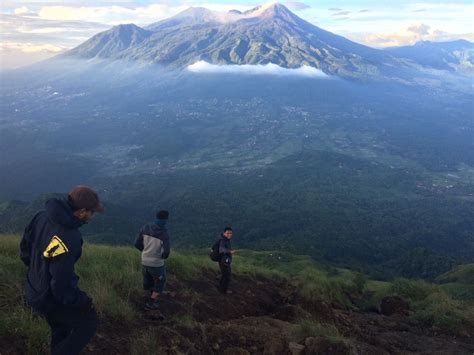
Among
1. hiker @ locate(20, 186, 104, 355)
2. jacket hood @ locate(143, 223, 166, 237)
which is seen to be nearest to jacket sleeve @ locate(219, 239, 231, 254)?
jacket hood @ locate(143, 223, 166, 237)

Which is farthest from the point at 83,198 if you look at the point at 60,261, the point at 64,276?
the point at 64,276

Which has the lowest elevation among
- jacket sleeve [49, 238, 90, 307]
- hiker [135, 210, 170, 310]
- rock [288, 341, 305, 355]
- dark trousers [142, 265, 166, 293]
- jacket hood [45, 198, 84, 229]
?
rock [288, 341, 305, 355]

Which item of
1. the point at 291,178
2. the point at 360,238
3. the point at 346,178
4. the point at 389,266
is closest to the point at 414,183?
the point at 346,178

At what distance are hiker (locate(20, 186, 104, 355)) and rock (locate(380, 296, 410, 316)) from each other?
1080 centimetres

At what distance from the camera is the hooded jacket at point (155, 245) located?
810 cm

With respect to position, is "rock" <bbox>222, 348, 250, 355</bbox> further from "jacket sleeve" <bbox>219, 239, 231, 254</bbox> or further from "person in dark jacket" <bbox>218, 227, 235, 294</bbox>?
"jacket sleeve" <bbox>219, 239, 231, 254</bbox>

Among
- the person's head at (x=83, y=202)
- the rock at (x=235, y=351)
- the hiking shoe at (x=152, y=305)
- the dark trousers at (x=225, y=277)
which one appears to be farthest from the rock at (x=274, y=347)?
the person's head at (x=83, y=202)

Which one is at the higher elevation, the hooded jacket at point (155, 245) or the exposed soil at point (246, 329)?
the hooded jacket at point (155, 245)

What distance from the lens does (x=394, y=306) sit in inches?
523

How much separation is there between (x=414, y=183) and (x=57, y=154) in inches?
5992

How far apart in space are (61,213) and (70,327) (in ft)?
4.59

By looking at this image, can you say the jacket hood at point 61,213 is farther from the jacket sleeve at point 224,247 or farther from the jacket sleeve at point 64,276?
the jacket sleeve at point 224,247

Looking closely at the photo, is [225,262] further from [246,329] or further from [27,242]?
[27,242]

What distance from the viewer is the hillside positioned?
627 centimetres
